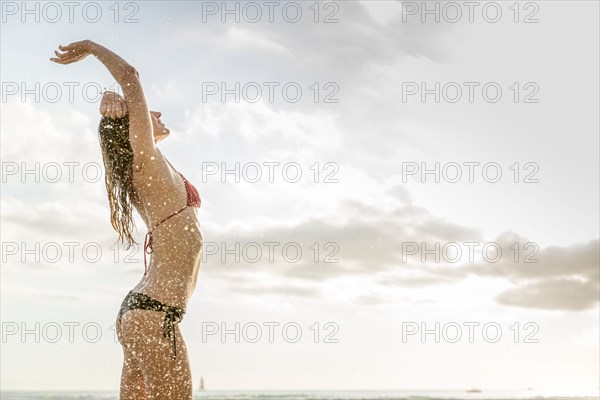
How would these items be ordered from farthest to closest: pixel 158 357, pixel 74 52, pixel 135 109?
1. pixel 74 52
2. pixel 135 109
3. pixel 158 357

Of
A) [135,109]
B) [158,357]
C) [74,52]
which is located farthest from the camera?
[74,52]

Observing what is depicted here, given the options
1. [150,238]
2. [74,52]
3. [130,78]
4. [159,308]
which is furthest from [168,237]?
[74,52]

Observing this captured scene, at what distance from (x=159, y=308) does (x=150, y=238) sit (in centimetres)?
40

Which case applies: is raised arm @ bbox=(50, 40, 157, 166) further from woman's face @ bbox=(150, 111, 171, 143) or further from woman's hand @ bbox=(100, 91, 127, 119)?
woman's face @ bbox=(150, 111, 171, 143)

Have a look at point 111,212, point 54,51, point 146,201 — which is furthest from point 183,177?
point 54,51

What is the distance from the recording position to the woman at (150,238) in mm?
3090

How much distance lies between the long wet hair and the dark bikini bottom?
63 cm

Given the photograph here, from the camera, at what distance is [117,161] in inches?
137

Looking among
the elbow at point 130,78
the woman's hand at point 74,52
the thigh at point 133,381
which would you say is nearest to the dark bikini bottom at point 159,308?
the thigh at point 133,381

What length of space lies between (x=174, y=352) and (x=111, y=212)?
3.25 ft

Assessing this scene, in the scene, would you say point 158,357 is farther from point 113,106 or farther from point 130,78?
point 130,78

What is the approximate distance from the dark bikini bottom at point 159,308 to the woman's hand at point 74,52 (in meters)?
1.36

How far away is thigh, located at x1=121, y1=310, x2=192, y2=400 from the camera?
307 centimetres

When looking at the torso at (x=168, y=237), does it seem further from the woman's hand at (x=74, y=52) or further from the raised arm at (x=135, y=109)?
the woman's hand at (x=74, y=52)
